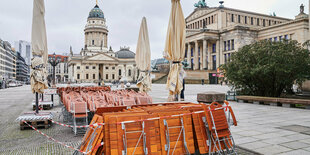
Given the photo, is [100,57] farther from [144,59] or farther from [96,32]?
[144,59]

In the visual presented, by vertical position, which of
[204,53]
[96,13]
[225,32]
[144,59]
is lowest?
[144,59]

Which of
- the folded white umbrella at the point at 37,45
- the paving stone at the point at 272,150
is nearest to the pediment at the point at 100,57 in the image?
the folded white umbrella at the point at 37,45

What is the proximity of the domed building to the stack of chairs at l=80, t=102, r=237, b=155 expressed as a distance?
325 ft

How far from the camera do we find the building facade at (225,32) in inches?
2140

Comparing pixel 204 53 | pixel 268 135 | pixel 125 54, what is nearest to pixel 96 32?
pixel 125 54

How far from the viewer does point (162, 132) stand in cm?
365

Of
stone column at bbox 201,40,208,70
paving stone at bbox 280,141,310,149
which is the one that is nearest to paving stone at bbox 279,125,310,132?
paving stone at bbox 280,141,310,149

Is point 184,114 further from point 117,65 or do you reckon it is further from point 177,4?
point 117,65

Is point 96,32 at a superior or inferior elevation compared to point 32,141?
superior

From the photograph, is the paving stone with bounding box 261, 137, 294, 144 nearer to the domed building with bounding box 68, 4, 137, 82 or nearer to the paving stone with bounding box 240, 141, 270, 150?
the paving stone with bounding box 240, 141, 270, 150

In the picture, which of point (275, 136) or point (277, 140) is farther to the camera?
point (275, 136)

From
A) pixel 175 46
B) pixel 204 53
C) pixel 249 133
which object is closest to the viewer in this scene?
pixel 249 133

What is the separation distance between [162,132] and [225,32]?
208 ft

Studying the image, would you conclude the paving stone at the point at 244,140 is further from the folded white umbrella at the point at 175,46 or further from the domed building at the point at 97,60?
the domed building at the point at 97,60
